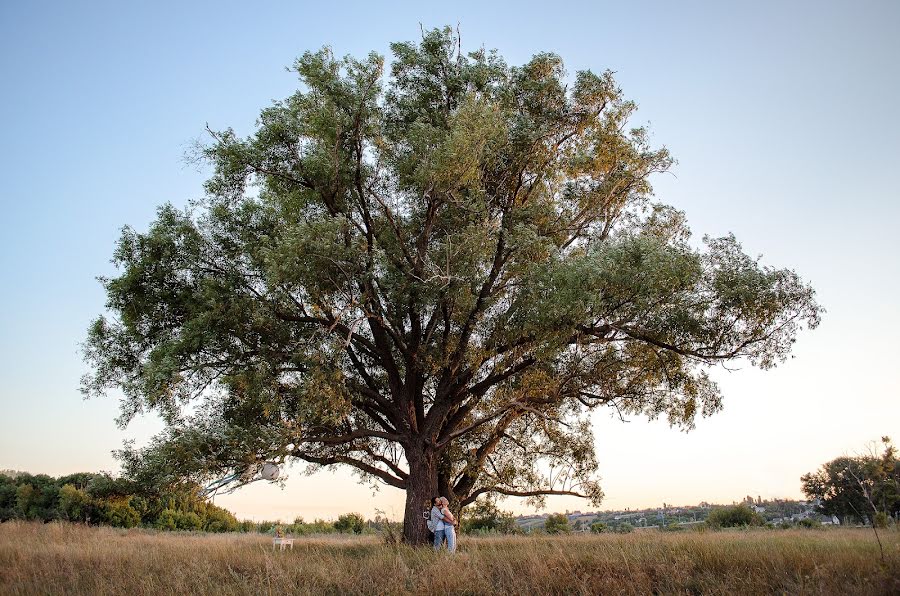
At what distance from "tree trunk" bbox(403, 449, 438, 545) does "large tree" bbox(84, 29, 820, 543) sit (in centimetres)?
8

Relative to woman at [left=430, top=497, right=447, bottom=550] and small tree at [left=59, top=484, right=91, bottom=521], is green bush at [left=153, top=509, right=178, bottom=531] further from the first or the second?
woman at [left=430, top=497, right=447, bottom=550]

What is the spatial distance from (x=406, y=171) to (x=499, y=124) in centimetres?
285

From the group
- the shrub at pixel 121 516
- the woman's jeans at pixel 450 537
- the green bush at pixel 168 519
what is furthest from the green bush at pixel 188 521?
the woman's jeans at pixel 450 537

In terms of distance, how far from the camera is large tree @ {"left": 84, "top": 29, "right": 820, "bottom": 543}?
13938 millimetres

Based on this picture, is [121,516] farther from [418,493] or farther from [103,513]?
[418,493]

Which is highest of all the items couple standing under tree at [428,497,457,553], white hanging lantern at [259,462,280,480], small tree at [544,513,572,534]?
white hanging lantern at [259,462,280,480]

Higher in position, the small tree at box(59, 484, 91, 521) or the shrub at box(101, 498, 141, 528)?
the small tree at box(59, 484, 91, 521)

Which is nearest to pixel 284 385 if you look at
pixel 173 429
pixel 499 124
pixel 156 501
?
pixel 173 429

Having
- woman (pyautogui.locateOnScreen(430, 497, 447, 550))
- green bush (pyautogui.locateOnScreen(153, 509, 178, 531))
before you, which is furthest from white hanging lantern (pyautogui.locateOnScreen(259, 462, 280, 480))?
green bush (pyautogui.locateOnScreen(153, 509, 178, 531))

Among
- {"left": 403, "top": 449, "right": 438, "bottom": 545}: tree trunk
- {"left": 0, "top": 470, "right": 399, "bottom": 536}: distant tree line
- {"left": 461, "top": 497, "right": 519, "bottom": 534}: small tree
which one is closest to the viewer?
{"left": 403, "top": 449, "right": 438, "bottom": 545}: tree trunk

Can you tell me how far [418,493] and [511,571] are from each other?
22.5 ft

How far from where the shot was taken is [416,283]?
1560 centimetres

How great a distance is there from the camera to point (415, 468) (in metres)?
16.9

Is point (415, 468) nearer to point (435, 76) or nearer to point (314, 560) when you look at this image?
point (314, 560)
